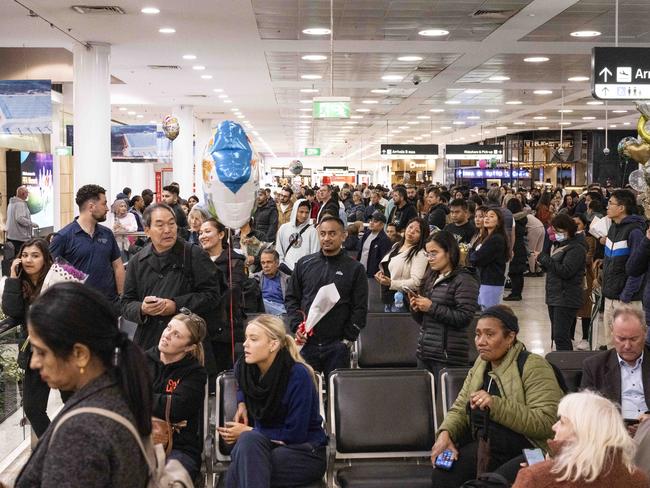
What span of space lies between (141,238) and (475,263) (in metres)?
5.42

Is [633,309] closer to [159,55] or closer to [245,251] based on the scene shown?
[245,251]

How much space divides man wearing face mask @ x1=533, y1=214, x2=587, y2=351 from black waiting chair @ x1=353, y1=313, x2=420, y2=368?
2.40m

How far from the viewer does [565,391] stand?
459 cm

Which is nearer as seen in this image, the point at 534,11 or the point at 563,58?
the point at 534,11

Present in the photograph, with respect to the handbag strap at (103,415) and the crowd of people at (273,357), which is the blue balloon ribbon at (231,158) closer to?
the crowd of people at (273,357)

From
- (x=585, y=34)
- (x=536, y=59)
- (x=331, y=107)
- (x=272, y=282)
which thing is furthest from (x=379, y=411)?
(x=536, y=59)

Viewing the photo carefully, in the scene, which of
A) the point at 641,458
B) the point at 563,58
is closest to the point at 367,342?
the point at 641,458

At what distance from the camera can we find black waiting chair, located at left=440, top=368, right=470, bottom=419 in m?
5.19

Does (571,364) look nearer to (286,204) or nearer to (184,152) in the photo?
(286,204)

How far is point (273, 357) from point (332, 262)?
5.69ft

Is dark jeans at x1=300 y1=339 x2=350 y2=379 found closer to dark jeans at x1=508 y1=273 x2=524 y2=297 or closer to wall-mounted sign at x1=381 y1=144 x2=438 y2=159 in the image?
dark jeans at x1=508 y1=273 x2=524 y2=297

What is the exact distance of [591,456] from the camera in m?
3.07

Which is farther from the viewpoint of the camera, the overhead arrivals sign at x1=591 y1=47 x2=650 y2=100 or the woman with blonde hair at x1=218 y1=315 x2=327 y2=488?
the overhead arrivals sign at x1=591 y1=47 x2=650 y2=100

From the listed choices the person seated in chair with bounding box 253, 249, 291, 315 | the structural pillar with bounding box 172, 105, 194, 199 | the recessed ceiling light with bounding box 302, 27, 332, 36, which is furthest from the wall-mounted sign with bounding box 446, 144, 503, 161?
the person seated in chair with bounding box 253, 249, 291, 315
